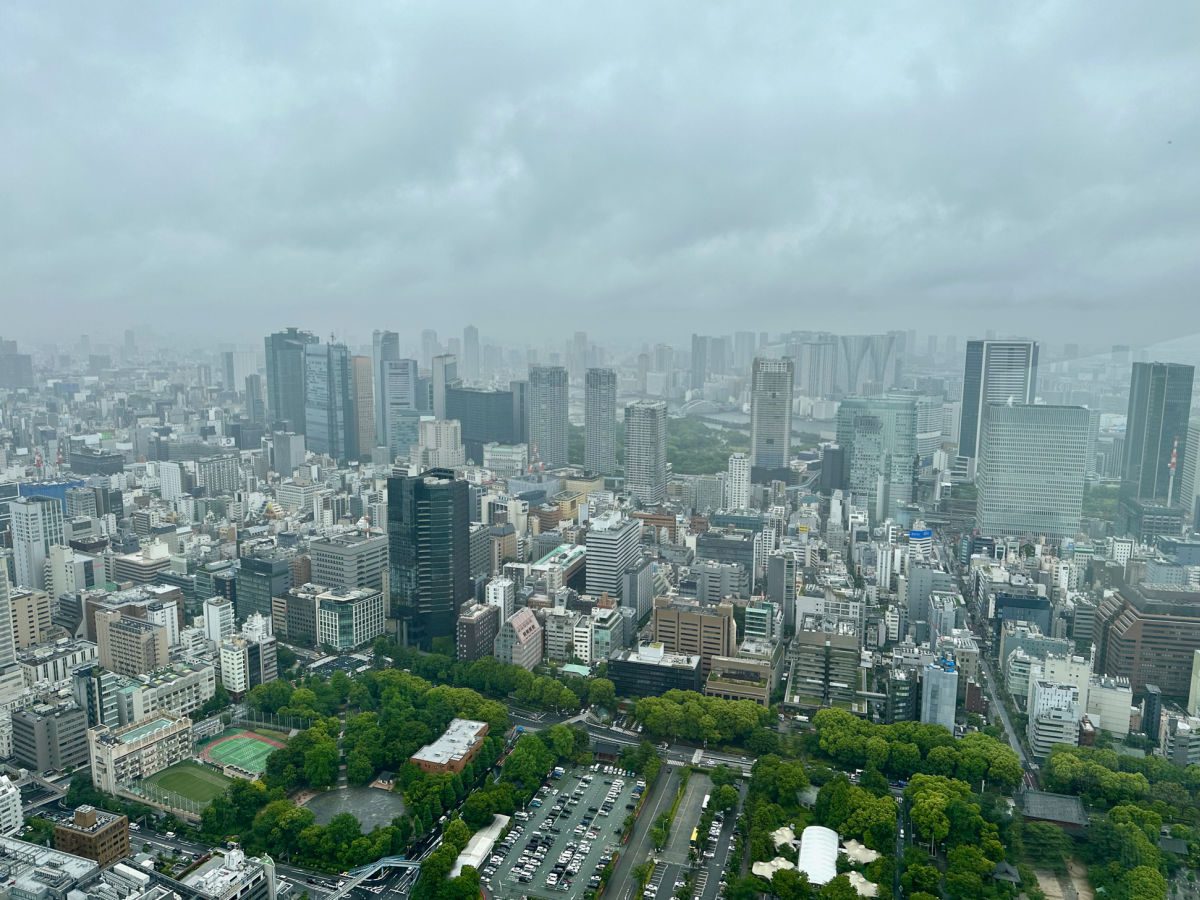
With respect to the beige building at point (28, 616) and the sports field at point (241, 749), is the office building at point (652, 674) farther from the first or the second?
the beige building at point (28, 616)

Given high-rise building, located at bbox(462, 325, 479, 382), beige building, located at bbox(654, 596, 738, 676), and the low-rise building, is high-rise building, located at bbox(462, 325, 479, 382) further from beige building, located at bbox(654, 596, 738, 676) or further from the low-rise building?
the low-rise building

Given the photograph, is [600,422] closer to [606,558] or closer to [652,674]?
[606,558]

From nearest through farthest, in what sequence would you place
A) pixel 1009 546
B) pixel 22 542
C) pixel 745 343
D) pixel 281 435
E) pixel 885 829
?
pixel 885 829 < pixel 22 542 < pixel 1009 546 < pixel 281 435 < pixel 745 343

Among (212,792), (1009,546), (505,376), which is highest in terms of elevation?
(505,376)

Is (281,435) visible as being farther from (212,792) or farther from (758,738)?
(758,738)

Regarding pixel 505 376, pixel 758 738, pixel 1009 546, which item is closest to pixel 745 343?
pixel 505 376

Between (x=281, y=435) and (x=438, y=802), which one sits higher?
(x=281, y=435)
